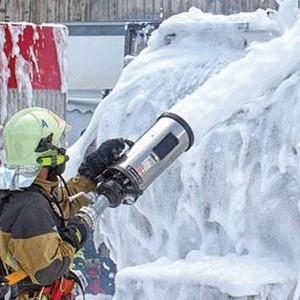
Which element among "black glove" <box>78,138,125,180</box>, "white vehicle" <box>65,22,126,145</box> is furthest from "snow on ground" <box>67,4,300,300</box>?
"white vehicle" <box>65,22,126,145</box>

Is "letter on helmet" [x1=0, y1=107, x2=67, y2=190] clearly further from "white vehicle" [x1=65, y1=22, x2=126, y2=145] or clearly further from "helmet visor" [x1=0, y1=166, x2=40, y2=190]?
"white vehicle" [x1=65, y1=22, x2=126, y2=145]

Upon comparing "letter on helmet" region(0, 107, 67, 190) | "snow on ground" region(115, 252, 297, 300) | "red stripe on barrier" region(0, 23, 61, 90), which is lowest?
"snow on ground" region(115, 252, 297, 300)

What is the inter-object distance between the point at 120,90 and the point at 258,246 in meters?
1.06

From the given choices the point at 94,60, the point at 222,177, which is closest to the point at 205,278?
the point at 222,177

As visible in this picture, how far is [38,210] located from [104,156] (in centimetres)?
46

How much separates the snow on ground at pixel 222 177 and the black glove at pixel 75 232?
0.52 m

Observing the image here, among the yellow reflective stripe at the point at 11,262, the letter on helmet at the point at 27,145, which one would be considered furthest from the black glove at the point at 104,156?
the yellow reflective stripe at the point at 11,262

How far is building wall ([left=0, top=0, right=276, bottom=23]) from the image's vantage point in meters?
9.43

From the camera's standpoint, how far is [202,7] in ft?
31.4

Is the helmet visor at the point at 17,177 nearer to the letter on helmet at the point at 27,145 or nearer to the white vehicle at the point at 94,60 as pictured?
the letter on helmet at the point at 27,145

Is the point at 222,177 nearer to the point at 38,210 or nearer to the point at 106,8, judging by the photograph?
the point at 38,210

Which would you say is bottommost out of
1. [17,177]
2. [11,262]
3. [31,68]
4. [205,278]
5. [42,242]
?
[205,278]

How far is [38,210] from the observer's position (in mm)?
3004

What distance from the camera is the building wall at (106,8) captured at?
943 cm
